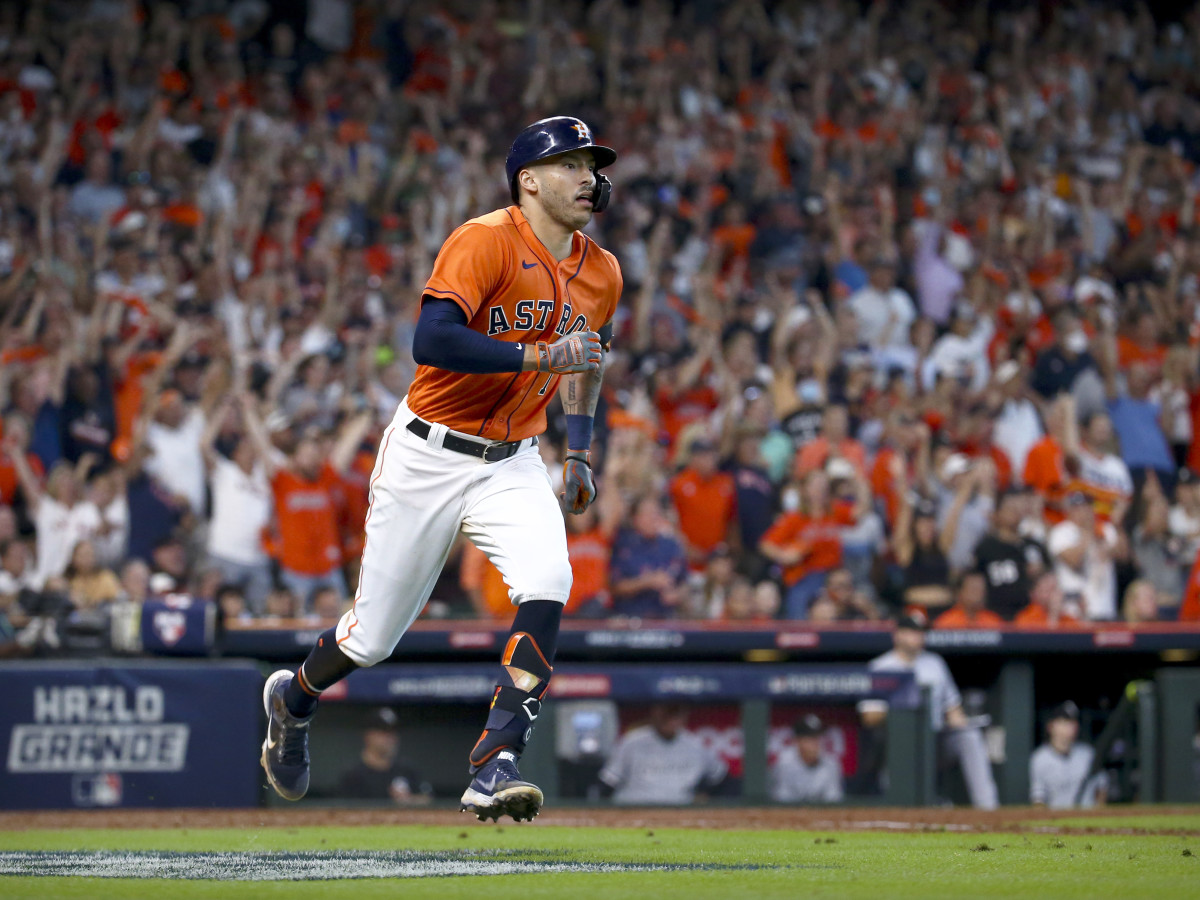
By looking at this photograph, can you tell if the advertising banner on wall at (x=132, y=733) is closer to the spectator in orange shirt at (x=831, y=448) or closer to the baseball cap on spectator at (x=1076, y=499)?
the spectator in orange shirt at (x=831, y=448)

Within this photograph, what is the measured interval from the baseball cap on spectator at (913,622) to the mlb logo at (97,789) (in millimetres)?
4281

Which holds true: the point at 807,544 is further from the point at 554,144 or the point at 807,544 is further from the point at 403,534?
the point at 554,144

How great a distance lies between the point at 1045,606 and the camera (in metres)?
9.43

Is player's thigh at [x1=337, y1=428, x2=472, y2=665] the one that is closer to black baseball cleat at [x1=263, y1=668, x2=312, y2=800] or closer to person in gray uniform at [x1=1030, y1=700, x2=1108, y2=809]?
black baseball cleat at [x1=263, y1=668, x2=312, y2=800]

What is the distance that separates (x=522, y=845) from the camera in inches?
217

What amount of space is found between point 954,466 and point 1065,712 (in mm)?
2008

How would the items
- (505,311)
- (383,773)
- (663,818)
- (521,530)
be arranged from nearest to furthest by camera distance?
(521,530), (505,311), (663,818), (383,773)

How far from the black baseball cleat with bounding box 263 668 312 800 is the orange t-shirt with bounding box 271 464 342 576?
420 cm

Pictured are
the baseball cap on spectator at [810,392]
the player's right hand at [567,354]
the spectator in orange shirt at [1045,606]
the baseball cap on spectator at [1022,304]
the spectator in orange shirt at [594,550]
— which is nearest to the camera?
the player's right hand at [567,354]

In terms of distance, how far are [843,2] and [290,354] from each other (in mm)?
8413

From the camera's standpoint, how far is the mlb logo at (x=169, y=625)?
8.15 metres

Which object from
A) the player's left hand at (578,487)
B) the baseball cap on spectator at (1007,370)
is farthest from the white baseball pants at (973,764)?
the player's left hand at (578,487)

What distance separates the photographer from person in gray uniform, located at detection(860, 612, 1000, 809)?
8555 mm

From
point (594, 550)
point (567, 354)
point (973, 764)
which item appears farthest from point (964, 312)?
point (567, 354)
